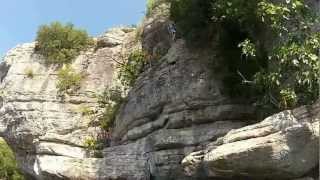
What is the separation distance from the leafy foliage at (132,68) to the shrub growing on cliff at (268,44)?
3339 millimetres

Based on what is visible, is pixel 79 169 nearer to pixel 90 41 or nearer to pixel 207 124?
pixel 207 124

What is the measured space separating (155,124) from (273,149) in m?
4.92

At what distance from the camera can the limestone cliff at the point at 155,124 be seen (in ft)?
34.2

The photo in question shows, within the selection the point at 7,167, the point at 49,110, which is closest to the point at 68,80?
the point at 49,110

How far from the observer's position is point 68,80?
→ 1850 cm

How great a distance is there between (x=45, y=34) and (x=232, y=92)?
8.31m

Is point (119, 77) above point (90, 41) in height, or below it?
below

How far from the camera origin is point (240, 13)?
1273cm

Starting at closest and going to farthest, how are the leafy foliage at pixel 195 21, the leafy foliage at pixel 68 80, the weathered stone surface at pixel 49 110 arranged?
the leafy foliage at pixel 195 21 < the weathered stone surface at pixel 49 110 < the leafy foliage at pixel 68 80

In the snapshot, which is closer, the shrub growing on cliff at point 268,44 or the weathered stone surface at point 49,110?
the shrub growing on cliff at point 268,44

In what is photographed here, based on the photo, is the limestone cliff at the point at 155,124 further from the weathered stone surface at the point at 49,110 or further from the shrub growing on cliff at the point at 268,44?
the shrub growing on cliff at the point at 268,44

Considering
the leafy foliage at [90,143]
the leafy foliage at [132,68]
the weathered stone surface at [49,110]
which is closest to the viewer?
the weathered stone surface at [49,110]

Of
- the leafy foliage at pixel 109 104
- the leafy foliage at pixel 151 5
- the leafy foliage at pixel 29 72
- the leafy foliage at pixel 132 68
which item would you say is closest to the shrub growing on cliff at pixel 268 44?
the leafy foliage at pixel 132 68

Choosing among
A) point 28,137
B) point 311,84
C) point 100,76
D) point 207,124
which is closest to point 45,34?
point 100,76
